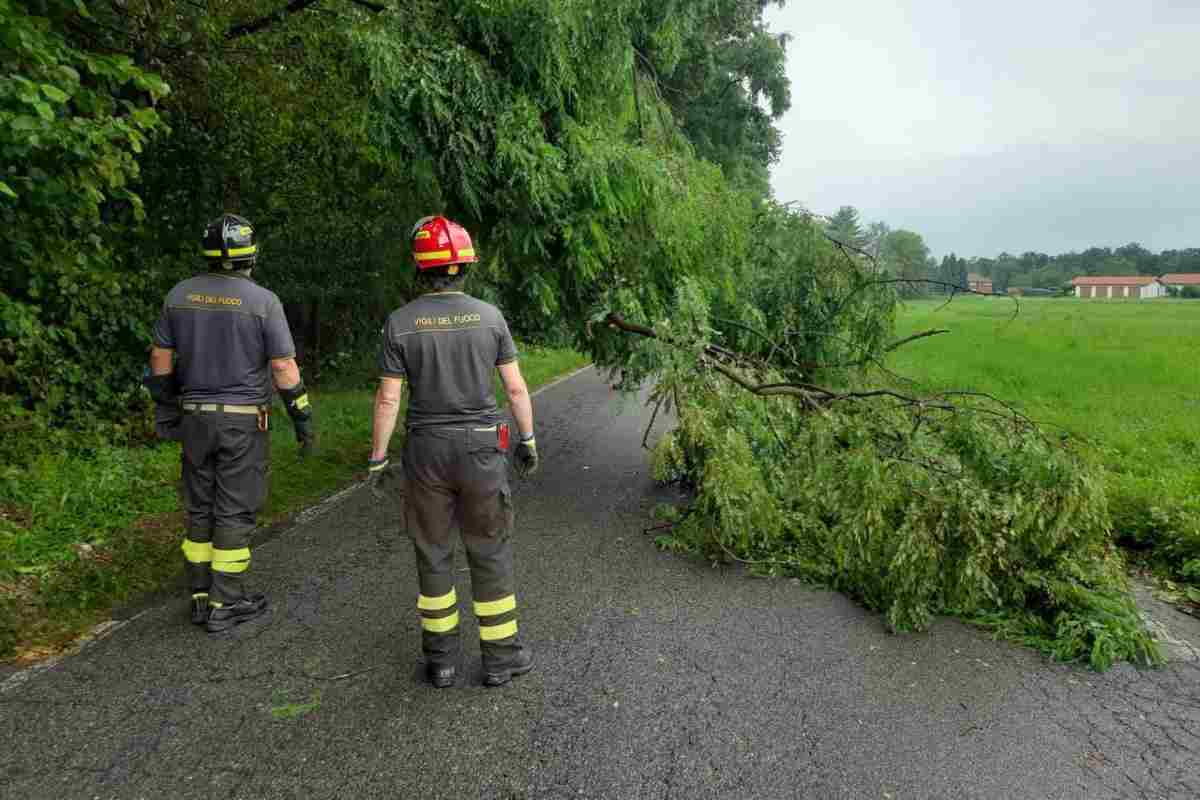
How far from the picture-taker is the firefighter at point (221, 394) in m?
4.14

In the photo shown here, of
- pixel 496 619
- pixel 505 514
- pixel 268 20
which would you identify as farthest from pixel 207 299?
pixel 268 20

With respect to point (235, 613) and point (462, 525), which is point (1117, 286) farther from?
point (235, 613)

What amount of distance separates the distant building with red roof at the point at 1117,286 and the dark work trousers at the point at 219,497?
90.4 meters

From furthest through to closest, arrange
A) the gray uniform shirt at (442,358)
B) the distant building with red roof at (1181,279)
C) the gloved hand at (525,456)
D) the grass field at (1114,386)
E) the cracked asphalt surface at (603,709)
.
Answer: the distant building with red roof at (1181,279)
the grass field at (1114,386)
the gloved hand at (525,456)
the gray uniform shirt at (442,358)
the cracked asphalt surface at (603,709)

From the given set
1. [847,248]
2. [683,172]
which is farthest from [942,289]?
[683,172]

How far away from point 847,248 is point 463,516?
5036 mm

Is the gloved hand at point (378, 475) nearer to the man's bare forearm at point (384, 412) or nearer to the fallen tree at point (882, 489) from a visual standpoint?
the man's bare forearm at point (384, 412)

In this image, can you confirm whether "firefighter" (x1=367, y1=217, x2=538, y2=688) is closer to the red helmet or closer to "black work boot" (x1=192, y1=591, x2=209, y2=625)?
the red helmet

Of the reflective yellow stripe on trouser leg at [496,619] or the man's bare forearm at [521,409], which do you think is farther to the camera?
the man's bare forearm at [521,409]

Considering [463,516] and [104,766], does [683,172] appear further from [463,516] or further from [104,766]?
[104,766]

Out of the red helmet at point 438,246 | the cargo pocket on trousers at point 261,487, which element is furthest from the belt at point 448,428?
the cargo pocket on trousers at point 261,487

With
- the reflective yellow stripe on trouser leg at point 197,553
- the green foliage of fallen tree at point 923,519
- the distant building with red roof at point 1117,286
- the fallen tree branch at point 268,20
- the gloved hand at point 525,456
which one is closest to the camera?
the gloved hand at point 525,456

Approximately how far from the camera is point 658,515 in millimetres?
6141

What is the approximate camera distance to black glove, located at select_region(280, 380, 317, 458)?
4375mm
